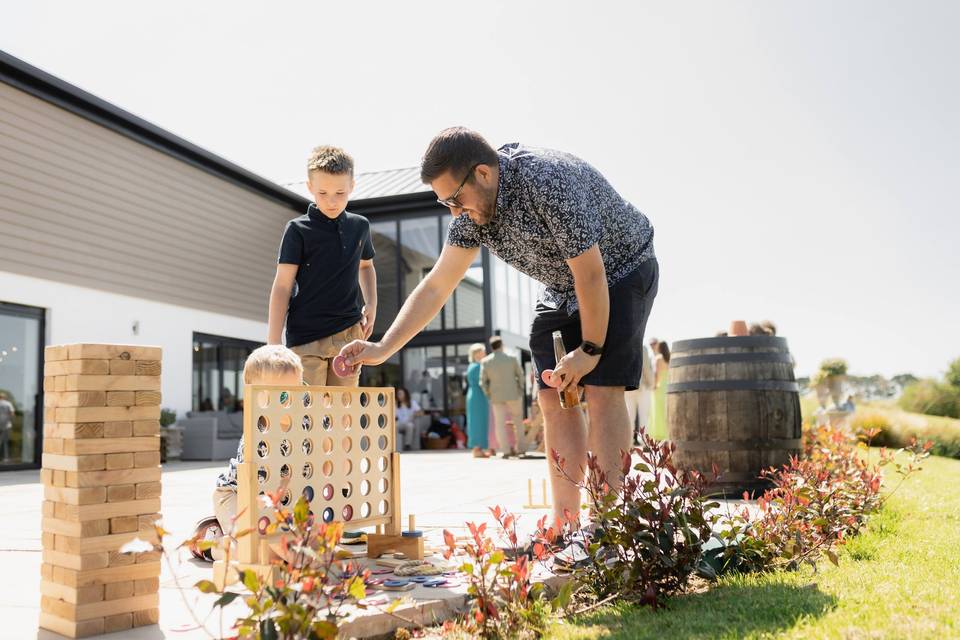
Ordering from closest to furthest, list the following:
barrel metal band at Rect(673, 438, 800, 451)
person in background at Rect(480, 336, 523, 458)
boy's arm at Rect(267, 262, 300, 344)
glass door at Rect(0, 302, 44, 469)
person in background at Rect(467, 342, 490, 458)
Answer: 1. boy's arm at Rect(267, 262, 300, 344)
2. barrel metal band at Rect(673, 438, 800, 451)
3. glass door at Rect(0, 302, 44, 469)
4. person in background at Rect(480, 336, 523, 458)
5. person in background at Rect(467, 342, 490, 458)

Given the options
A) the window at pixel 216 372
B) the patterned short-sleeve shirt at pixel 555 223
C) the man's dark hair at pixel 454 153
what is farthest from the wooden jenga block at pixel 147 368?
the window at pixel 216 372

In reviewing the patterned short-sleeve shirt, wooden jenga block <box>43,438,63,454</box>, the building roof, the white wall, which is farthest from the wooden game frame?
the building roof

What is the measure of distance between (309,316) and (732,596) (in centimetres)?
196

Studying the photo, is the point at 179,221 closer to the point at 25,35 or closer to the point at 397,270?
the point at 25,35

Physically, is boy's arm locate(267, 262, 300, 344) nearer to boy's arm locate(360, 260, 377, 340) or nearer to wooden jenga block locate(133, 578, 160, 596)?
boy's arm locate(360, 260, 377, 340)

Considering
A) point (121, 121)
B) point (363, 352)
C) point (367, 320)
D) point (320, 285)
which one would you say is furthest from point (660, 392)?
point (121, 121)

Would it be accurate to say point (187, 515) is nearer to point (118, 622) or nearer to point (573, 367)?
point (118, 622)

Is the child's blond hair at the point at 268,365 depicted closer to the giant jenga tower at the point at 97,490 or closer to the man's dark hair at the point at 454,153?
the giant jenga tower at the point at 97,490

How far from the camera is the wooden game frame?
79.5 inches

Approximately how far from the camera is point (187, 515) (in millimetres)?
4086

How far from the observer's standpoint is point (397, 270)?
15375mm

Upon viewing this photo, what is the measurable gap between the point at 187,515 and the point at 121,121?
854cm

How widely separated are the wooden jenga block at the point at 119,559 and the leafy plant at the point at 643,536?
1.10 meters

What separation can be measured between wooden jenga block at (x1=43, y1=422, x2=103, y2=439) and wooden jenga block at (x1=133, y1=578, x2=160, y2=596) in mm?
358
